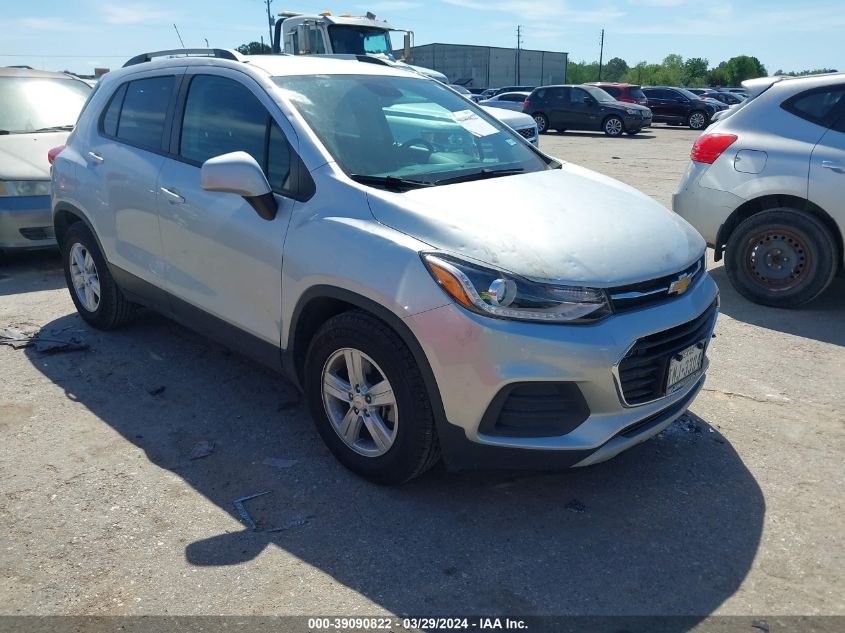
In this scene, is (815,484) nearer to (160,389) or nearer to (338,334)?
(338,334)

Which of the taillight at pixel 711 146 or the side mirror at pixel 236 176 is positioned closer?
the side mirror at pixel 236 176

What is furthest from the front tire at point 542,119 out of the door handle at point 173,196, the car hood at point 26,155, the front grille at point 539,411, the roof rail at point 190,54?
the front grille at point 539,411

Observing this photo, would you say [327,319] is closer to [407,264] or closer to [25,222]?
[407,264]

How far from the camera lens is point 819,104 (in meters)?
5.68

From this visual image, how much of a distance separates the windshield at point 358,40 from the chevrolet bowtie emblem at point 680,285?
451 inches

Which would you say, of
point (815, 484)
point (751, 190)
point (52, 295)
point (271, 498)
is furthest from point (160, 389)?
point (751, 190)

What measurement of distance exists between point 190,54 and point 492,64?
6443 centimetres

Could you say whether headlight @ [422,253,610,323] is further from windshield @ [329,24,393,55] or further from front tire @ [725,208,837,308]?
windshield @ [329,24,393,55]

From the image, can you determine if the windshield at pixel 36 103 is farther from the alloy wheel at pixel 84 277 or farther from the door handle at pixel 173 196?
the door handle at pixel 173 196

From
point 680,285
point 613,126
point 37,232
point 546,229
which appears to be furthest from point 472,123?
point 613,126

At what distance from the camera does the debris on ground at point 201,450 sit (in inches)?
149

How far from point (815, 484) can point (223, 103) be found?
3476mm

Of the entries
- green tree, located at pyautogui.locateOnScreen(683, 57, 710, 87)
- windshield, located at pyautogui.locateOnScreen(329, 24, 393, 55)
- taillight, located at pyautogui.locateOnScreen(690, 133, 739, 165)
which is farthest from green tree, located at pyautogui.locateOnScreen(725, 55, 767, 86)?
taillight, located at pyautogui.locateOnScreen(690, 133, 739, 165)

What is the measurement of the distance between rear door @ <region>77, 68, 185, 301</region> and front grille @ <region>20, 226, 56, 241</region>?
7.69 feet
